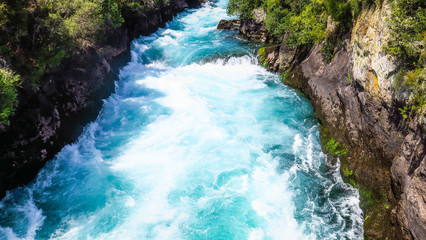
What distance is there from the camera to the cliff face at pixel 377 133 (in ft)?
27.4

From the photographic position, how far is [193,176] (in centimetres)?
1341

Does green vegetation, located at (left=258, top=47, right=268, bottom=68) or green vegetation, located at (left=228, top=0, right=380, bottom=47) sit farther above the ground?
green vegetation, located at (left=228, top=0, right=380, bottom=47)

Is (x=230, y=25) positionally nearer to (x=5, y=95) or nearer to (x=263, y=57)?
(x=263, y=57)

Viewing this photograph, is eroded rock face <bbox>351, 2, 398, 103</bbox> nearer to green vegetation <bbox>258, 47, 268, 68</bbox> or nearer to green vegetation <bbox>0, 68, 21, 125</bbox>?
green vegetation <bbox>258, 47, 268, 68</bbox>

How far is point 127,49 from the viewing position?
25.9m

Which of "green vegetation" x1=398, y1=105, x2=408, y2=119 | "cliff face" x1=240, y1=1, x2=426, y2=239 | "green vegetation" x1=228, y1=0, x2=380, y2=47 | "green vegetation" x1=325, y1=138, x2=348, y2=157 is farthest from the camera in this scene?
"green vegetation" x1=228, y1=0, x2=380, y2=47

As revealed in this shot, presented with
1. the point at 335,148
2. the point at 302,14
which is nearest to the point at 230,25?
the point at 302,14

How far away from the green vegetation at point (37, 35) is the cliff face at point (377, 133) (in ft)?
47.4

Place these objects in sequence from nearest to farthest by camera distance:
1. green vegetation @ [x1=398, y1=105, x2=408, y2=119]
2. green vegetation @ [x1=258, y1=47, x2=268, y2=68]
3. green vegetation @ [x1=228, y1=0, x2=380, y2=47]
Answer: green vegetation @ [x1=398, y1=105, x2=408, y2=119]
green vegetation @ [x1=228, y1=0, x2=380, y2=47]
green vegetation @ [x1=258, y1=47, x2=268, y2=68]

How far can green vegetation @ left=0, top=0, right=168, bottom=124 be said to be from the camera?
11.6 metres

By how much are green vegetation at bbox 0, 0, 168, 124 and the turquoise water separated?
4.58m

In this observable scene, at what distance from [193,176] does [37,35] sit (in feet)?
35.4

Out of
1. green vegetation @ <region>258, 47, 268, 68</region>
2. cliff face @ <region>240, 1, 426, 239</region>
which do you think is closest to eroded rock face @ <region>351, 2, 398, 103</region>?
cliff face @ <region>240, 1, 426, 239</region>

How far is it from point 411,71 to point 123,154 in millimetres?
13804
